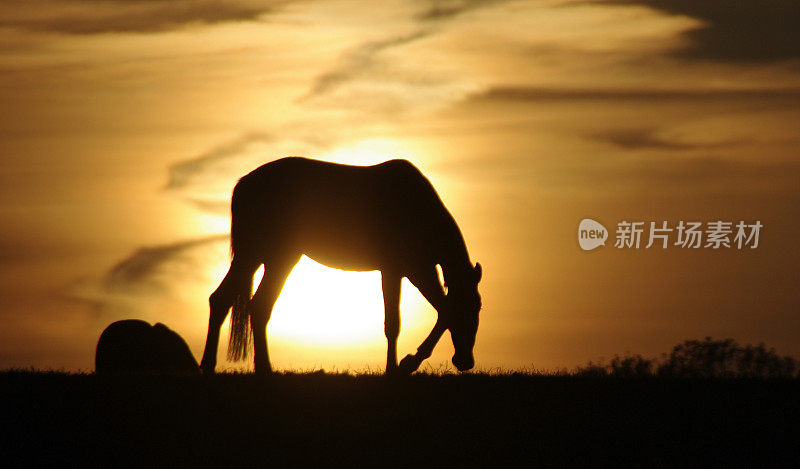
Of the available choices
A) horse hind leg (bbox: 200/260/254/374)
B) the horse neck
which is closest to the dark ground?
the horse neck

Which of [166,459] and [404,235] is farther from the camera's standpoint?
[404,235]

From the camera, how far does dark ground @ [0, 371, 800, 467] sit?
10297 mm

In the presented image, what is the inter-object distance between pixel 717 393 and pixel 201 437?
21.2 ft

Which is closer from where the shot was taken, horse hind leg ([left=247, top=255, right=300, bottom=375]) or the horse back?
horse hind leg ([left=247, top=255, right=300, bottom=375])

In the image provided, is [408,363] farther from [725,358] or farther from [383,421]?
[725,358]

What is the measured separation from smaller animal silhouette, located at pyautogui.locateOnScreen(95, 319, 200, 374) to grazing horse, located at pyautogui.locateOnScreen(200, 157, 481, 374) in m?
2.74

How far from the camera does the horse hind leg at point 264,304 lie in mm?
15078

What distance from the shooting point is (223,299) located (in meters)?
15.4

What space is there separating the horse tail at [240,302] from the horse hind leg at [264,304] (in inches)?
6.3

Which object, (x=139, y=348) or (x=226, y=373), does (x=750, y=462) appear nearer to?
(x=226, y=373)

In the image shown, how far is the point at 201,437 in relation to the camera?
10602 mm

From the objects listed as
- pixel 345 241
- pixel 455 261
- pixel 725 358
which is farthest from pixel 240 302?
pixel 725 358

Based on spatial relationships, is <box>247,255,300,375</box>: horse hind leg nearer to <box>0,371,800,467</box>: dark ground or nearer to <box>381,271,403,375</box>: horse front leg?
<box>381,271,403,375</box>: horse front leg

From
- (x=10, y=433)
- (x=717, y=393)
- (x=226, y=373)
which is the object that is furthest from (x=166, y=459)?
(x=717, y=393)
